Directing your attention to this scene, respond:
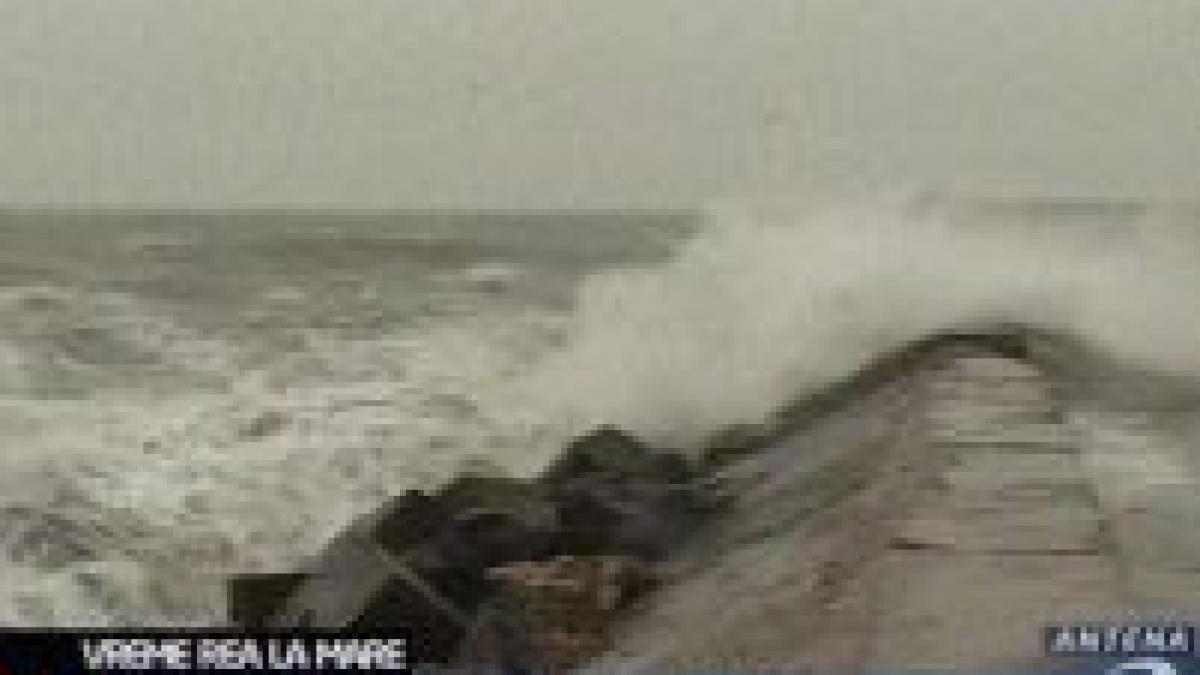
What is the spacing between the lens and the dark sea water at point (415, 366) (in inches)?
629

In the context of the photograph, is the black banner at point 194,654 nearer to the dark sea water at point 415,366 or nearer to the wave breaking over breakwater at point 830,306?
the dark sea water at point 415,366

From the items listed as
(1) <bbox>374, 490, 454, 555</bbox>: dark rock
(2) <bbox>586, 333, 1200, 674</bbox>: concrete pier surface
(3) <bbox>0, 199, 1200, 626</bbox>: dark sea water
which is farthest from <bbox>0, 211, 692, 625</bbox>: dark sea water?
(2) <bbox>586, 333, 1200, 674</bbox>: concrete pier surface

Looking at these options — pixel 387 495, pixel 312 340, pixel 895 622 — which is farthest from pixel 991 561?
pixel 312 340

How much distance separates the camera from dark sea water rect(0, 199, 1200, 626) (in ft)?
52.4

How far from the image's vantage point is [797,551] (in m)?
10.8

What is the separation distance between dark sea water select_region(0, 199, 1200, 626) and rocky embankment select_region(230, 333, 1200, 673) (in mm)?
2358

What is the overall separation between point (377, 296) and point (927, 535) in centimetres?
3034

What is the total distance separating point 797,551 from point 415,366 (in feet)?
54.7

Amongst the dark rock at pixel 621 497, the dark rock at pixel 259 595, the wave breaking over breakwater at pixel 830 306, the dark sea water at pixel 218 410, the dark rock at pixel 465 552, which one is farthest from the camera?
the wave breaking over breakwater at pixel 830 306

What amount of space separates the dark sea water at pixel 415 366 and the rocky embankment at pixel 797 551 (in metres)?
2.36

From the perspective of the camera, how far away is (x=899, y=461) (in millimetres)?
12227

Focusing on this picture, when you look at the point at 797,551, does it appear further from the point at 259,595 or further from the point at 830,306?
→ the point at 830,306

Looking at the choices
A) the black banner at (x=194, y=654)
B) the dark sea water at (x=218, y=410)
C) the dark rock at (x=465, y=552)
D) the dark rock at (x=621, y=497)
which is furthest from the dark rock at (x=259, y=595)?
the black banner at (x=194, y=654)

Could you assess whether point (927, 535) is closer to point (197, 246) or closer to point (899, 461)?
point (899, 461)
